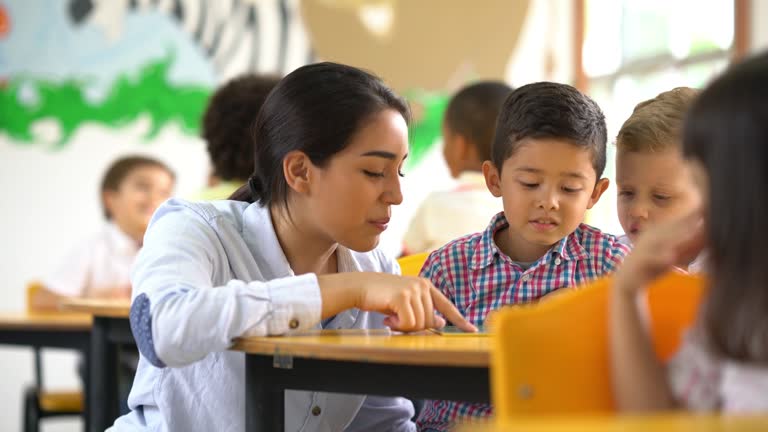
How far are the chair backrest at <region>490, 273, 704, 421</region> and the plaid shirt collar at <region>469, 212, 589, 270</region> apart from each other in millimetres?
901

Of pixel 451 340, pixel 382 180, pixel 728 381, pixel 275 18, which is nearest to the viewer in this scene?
pixel 728 381

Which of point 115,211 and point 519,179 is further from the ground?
point 115,211

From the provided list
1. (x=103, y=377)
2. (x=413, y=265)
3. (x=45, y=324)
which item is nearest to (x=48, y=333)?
(x=45, y=324)

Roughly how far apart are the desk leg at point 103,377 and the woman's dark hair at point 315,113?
1159mm

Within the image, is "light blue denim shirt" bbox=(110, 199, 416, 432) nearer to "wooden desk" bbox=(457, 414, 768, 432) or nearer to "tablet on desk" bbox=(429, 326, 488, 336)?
"tablet on desk" bbox=(429, 326, 488, 336)

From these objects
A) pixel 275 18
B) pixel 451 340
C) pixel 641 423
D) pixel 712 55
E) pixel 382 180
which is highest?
pixel 275 18

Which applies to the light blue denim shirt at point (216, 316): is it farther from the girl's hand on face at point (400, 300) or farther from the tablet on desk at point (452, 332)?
the tablet on desk at point (452, 332)

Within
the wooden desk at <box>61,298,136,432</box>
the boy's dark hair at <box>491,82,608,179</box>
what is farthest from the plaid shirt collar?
the wooden desk at <box>61,298,136,432</box>

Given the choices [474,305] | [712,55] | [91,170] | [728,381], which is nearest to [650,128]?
[474,305]

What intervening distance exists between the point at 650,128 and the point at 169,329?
1.05 m

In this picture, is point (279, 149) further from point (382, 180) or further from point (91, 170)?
point (91, 170)

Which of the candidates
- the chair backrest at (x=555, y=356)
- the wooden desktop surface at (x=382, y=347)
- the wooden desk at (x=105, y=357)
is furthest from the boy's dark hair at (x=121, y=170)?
the chair backrest at (x=555, y=356)

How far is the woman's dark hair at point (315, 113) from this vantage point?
1.87 m

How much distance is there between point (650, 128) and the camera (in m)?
2.08
